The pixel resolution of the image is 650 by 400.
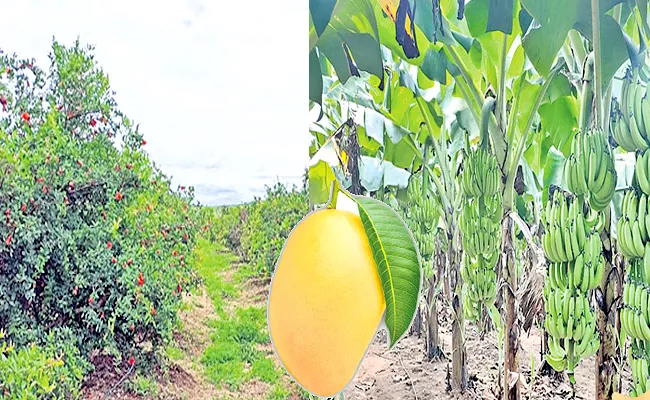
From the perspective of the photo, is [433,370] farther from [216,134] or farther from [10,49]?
[10,49]

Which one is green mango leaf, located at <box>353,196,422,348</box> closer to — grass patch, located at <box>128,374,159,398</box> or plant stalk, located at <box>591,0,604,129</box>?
plant stalk, located at <box>591,0,604,129</box>

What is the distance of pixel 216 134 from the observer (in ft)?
7.47

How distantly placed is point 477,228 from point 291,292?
1.16ft

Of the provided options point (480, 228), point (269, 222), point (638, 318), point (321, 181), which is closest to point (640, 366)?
point (638, 318)

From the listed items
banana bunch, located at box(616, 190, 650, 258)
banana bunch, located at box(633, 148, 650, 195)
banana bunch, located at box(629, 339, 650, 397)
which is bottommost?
banana bunch, located at box(629, 339, 650, 397)

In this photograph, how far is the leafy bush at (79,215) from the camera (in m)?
2.01

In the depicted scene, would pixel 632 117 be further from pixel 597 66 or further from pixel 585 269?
pixel 585 269

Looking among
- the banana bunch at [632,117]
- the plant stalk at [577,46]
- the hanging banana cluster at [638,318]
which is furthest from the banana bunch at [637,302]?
the plant stalk at [577,46]

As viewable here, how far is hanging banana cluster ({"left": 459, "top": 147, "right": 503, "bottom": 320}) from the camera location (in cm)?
88

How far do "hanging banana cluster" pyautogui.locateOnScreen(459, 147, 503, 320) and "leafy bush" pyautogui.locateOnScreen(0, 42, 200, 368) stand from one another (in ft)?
5.15

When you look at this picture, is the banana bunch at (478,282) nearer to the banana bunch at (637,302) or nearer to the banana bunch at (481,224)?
the banana bunch at (481,224)

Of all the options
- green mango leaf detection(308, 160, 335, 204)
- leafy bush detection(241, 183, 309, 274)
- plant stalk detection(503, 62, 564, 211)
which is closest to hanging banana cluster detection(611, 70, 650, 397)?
plant stalk detection(503, 62, 564, 211)

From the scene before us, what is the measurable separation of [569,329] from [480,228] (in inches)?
8.2

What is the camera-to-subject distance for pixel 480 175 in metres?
0.90
